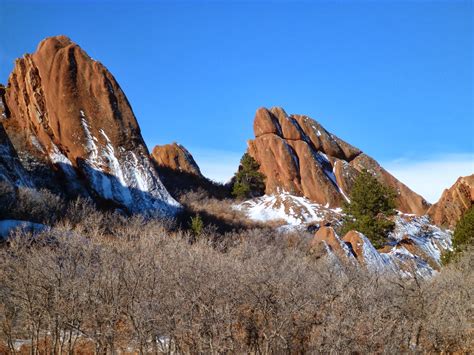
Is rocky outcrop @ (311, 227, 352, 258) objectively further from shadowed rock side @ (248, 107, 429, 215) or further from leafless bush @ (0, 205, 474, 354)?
shadowed rock side @ (248, 107, 429, 215)

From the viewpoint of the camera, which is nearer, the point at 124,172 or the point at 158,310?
the point at 158,310

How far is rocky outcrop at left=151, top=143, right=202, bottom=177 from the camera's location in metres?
72.4

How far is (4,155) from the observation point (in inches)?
1430

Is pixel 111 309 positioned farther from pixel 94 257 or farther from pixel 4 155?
pixel 4 155

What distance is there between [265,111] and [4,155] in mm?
36244

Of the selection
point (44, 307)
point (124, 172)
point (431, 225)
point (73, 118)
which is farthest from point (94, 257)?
point (431, 225)

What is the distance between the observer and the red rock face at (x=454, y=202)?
1773 inches

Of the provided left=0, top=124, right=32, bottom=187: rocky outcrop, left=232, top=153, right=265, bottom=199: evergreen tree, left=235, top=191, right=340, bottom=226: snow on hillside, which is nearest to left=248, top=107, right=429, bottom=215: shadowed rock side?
left=232, top=153, right=265, bottom=199: evergreen tree

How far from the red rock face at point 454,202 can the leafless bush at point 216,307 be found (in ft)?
93.8

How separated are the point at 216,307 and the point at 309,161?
156ft

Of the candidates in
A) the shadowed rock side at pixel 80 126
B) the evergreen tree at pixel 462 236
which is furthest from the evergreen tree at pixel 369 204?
the shadowed rock side at pixel 80 126

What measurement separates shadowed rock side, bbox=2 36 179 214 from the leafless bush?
1044 inches

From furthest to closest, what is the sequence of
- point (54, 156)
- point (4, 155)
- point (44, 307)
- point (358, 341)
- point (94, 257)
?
point (54, 156), point (4, 155), point (94, 257), point (44, 307), point (358, 341)

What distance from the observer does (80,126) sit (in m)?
47.5
